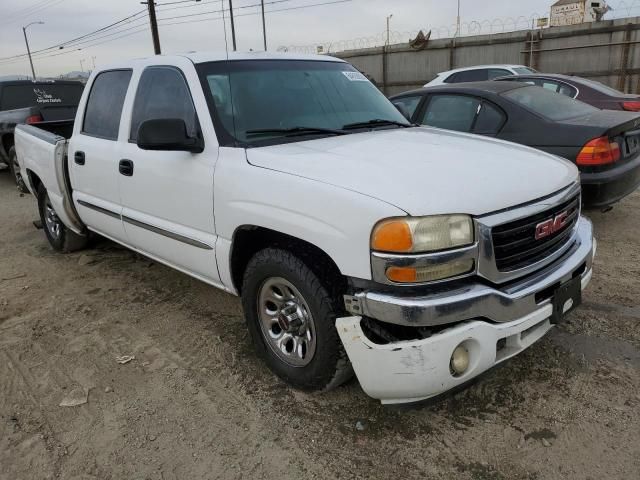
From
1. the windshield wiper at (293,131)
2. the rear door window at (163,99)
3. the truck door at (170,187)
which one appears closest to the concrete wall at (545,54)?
the rear door window at (163,99)

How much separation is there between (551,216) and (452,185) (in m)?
0.62

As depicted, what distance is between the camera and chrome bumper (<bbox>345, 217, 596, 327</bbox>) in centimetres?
217

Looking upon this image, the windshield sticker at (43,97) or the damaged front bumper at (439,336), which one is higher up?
the windshield sticker at (43,97)

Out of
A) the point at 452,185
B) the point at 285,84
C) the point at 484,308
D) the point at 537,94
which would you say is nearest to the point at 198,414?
the point at 484,308

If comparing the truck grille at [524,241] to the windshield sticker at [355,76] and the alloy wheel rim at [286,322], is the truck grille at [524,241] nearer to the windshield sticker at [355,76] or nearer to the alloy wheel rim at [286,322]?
the alloy wheel rim at [286,322]

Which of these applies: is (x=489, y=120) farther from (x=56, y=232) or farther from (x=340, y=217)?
(x=56, y=232)

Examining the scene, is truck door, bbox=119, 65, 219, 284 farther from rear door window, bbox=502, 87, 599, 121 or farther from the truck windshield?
rear door window, bbox=502, 87, 599, 121

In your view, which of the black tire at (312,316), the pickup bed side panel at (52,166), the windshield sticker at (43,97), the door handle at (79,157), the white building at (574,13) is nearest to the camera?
the black tire at (312,316)

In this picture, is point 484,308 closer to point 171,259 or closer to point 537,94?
point 171,259

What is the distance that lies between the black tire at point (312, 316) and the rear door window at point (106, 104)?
183 cm

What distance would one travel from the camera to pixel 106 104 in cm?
422

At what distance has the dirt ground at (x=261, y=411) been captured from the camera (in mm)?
2412

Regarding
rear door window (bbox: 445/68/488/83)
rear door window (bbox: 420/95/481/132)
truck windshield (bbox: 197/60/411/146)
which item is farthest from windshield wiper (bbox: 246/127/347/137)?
rear door window (bbox: 445/68/488/83)

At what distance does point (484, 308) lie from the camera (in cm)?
226
